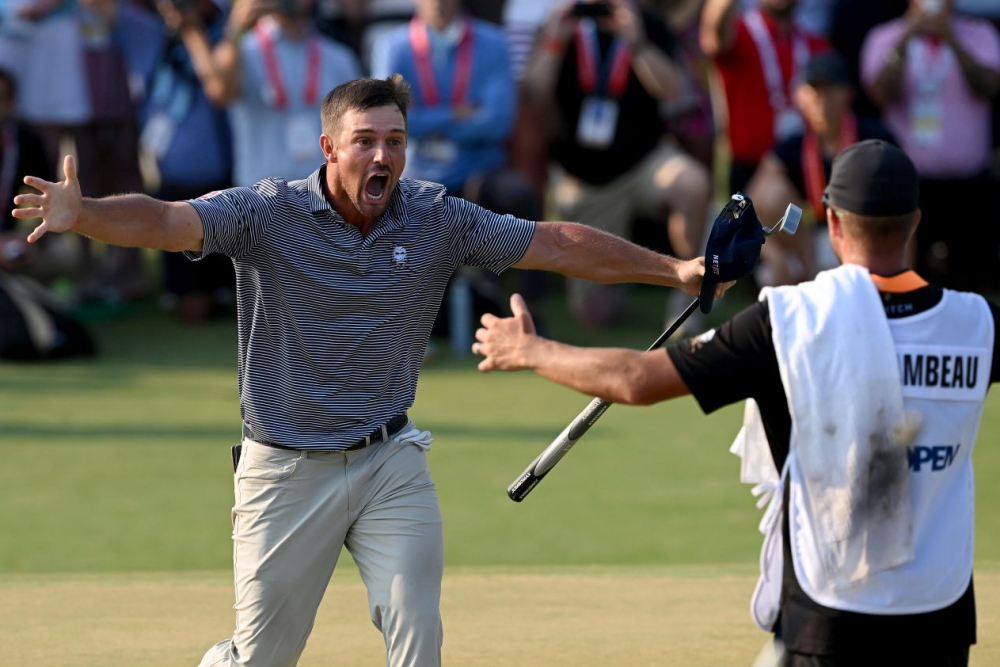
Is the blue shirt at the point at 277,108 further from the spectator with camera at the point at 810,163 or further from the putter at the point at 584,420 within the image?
the putter at the point at 584,420

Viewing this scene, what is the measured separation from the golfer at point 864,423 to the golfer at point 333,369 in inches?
39.6

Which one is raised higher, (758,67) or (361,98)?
(361,98)

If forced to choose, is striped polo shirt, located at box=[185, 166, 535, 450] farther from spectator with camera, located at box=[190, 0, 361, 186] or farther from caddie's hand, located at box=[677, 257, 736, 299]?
spectator with camera, located at box=[190, 0, 361, 186]

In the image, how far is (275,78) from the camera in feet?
36.8

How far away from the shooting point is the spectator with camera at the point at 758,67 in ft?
37.4

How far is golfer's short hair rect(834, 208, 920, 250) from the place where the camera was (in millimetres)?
3584

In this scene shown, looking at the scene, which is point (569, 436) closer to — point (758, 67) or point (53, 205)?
point (53, 205)

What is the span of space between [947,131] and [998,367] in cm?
852

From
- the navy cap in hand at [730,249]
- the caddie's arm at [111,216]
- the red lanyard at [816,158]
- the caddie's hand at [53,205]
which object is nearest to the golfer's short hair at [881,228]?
the navy cap in hand at [730,249]

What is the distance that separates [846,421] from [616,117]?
807 cm

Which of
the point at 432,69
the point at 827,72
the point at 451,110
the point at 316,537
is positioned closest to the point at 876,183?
the point at 316,537

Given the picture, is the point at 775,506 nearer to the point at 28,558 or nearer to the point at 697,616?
the point at 697,616

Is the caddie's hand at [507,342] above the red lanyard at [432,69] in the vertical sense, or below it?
above

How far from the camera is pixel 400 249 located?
4.59 metres
